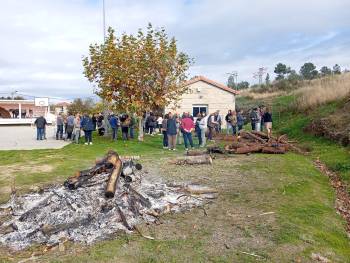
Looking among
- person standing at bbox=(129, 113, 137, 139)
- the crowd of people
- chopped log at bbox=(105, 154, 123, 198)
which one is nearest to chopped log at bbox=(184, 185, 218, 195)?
chopped log at bbox=(105, 154, 123, 198)

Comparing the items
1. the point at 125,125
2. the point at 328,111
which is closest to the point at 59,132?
the point at 125,125

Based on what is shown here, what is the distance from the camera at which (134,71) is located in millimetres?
22812

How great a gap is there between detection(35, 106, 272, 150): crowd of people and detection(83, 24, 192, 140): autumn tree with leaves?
1.15 meters

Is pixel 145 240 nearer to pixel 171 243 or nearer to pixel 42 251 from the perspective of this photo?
pixel 171 243

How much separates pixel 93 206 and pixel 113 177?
94cm

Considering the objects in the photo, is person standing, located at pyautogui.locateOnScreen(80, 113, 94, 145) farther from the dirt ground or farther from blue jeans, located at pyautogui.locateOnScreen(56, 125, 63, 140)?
the dirt ground

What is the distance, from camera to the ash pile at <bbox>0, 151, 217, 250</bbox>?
6.62 meters

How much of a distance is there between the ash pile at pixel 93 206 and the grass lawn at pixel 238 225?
0.33m

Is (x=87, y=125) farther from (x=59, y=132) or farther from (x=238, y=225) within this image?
(x=238, y=225)

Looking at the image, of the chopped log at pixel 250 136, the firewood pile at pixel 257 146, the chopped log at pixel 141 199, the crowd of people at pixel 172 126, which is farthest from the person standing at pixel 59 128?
the chopped log at pixel 141 199


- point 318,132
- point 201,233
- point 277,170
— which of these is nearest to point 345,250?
point 201,233

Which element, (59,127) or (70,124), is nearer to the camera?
(70,124)

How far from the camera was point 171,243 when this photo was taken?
245 inches

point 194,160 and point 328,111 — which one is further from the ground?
point 328,111
